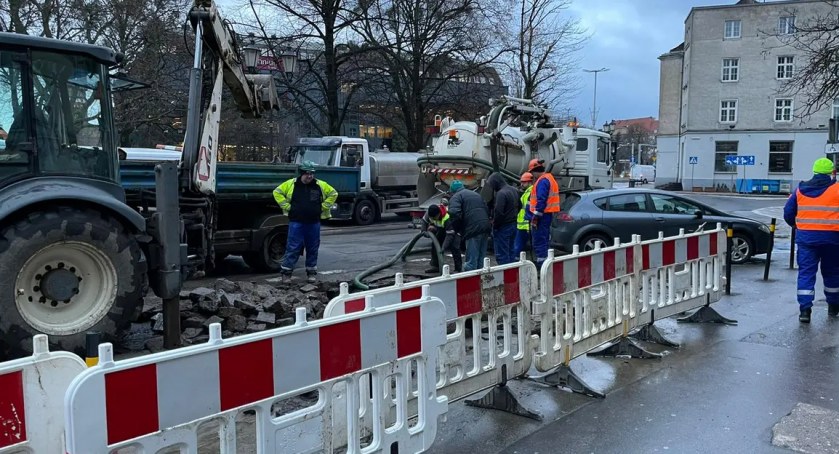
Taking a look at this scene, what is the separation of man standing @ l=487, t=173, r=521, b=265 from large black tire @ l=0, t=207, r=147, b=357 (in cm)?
586

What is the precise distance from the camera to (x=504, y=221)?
10523 mm

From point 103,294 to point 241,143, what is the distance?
108 feet

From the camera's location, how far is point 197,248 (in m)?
7.47

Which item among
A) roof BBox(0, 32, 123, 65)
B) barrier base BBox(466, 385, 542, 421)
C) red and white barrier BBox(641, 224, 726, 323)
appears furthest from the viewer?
red and white barrier BBox(641, 224, 726, 323)

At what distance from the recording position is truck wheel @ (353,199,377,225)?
22.0 meters

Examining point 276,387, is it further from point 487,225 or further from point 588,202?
point 588,202

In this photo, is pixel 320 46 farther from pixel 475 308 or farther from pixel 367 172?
pixel 475 308

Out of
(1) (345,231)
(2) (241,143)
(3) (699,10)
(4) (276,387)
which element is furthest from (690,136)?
(4) (276,387)

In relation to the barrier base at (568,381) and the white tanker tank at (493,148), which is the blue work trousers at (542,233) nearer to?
the white tanker tank at (493,148)

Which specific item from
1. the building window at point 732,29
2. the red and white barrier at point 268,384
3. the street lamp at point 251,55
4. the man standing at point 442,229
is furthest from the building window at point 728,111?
the red and white barrier at point 268,384

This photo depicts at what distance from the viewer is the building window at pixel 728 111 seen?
52844mm

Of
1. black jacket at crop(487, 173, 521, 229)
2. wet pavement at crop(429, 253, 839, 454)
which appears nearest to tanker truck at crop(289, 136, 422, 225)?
black jacket at crop(487, 173, 521, 229)

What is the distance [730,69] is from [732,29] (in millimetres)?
3093

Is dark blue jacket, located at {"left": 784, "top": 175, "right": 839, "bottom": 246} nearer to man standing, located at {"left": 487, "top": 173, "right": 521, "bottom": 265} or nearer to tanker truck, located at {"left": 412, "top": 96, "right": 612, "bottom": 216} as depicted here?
man standing, located at {"left": 487, "top": 173, "right": 521, "bottom": 265}
